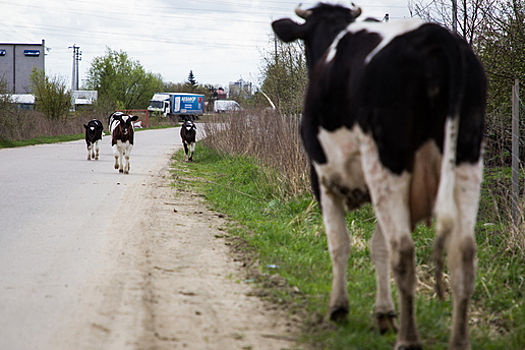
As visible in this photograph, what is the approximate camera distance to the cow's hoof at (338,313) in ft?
12.5

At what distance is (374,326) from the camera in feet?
12.2

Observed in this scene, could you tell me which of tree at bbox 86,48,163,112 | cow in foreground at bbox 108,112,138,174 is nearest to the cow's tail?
cow in foreground at bbox 108,112,138,174

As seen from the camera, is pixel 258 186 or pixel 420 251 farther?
pixel 258 186

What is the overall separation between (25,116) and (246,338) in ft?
84.8

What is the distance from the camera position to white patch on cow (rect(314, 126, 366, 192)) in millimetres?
3314

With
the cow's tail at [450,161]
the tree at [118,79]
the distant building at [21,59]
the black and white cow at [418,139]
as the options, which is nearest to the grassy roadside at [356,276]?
the black and white cow at [418,139]

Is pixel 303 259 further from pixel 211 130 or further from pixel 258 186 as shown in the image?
pixel 211 130

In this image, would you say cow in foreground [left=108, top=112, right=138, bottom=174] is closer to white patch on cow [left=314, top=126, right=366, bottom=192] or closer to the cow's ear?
the cow's ear

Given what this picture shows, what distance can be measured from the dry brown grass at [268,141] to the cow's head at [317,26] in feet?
14.2

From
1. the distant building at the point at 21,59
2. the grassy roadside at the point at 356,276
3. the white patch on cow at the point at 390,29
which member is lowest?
the grassy roadside at the point at 356,276

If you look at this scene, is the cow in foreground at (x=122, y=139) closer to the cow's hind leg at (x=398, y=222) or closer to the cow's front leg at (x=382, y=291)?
the cow's front leg at (x=382, y=291)

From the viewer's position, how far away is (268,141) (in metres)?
12.6

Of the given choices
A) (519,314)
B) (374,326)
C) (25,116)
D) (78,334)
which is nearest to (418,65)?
(374,326)

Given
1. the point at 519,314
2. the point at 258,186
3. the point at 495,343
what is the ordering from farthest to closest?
the point at 258,186 → the point at 519,314 → the point at 495,343
